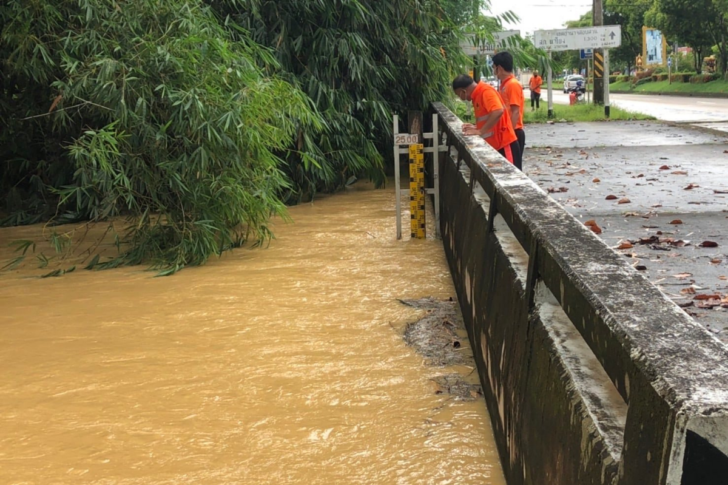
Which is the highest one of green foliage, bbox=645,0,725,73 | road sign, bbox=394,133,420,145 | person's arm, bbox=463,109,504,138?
green foliage, bbox=645,0,725,73

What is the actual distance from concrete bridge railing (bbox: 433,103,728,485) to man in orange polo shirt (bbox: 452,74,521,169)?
4.00 meters

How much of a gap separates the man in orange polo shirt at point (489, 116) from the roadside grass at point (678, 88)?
38.2 meters

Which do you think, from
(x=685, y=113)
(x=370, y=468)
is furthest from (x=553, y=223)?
(x=685, y=113)

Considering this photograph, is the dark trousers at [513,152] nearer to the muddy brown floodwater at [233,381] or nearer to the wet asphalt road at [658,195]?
the wet asphalt road at [658,195]

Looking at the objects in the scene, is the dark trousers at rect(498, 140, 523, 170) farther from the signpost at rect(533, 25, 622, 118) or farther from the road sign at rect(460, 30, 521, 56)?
the signpost at rect(533, 25, 622, 118)

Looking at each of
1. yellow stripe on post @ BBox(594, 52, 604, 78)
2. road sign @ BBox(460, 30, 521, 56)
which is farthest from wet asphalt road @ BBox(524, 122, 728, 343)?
yellow stripe on post @ BBox(594, 52, 604, 78)

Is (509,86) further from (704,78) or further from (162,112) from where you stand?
(704,78)

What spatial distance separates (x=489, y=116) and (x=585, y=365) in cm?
652

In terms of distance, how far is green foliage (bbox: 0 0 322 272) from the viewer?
337 inches

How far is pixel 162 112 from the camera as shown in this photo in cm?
902

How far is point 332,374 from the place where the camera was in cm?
548

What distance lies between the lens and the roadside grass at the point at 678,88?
4631 cm

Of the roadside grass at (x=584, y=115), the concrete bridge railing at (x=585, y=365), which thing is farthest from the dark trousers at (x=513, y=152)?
the roadside grass at (x=584, y=115)

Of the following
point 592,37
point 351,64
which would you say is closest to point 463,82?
point 351,64
